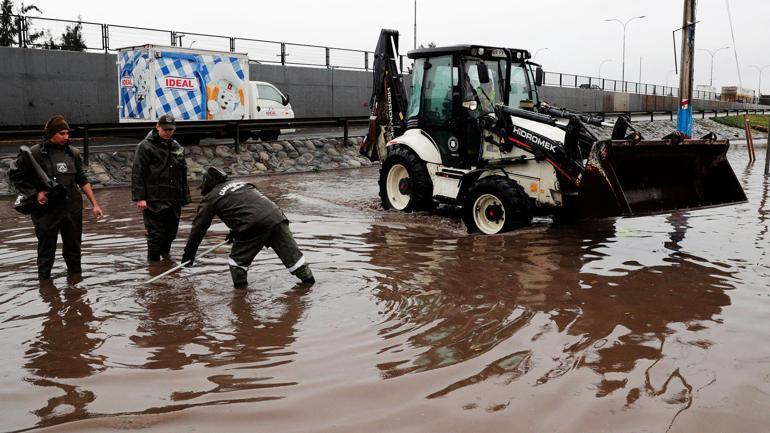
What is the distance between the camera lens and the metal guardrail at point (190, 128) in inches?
636

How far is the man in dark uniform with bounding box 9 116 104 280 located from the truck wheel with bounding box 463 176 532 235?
200 inches

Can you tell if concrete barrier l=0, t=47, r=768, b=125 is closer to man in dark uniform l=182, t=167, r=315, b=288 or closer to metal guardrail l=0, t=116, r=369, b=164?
metal guardrail l=0, t=116, r=369, b=164

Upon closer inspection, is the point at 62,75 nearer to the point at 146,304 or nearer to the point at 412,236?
the point at 412,236

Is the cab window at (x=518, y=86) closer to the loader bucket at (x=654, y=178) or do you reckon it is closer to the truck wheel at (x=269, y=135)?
the loader bucket at (x=654, y=178)

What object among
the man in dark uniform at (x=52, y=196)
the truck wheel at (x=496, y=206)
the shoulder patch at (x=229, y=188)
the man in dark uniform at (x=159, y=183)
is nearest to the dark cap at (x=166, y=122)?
the man in dark uniform at (x=159, y=183)

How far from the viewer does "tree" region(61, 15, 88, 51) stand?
25.6m

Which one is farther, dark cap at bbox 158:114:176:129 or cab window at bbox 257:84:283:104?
cab window at bbox 257:84:283:104

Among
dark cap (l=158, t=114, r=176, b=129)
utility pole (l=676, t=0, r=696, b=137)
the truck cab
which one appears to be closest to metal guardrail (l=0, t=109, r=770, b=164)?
the truck cab

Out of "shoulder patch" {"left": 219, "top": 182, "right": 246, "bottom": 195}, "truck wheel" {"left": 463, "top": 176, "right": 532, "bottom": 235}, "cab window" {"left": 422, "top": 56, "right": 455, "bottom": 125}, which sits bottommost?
"truck wheel" {"left": 463, "top": 176, "right": 532, "bottom": 235}

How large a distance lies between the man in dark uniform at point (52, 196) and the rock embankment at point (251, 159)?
806 cm

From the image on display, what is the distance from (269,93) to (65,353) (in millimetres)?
20556

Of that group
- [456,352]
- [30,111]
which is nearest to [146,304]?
[456,352]

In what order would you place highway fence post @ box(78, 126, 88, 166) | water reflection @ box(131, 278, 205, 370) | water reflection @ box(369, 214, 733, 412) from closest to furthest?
water reflection @ box(369, 214, 733, 412) → water reflection @ box(131, 278, 205, 370) → highway fence post @ box(78, 126, 88, 166)

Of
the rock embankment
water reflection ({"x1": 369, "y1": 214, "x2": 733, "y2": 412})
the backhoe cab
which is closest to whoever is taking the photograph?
water reflection ({"x1": 369, "y1": 214, "x2": 733, "y2": 412})
